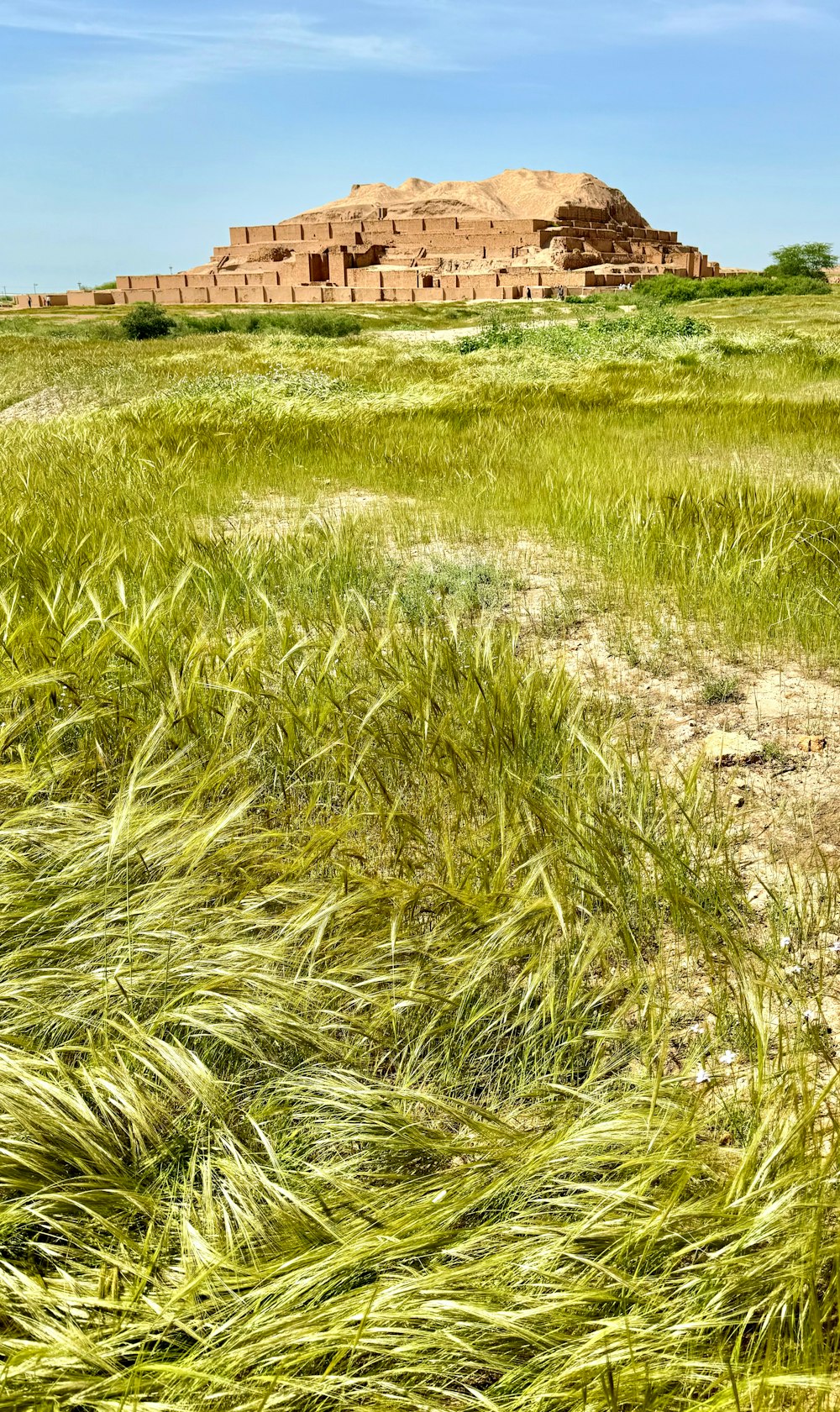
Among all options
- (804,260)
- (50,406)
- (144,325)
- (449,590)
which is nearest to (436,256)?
(804,260)

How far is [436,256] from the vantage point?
199 feet

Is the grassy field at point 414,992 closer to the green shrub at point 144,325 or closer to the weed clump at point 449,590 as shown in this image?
the weed clump at point 449,590

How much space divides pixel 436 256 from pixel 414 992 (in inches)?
2651

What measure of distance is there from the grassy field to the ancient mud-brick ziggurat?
4549 centimetres

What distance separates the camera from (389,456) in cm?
520

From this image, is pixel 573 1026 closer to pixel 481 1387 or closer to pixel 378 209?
pixel 481 1387

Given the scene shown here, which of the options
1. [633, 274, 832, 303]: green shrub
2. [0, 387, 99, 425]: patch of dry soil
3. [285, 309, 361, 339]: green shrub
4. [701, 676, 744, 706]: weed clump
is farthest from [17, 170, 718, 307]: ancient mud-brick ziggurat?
[701, 676, 744, 706]: weed clump

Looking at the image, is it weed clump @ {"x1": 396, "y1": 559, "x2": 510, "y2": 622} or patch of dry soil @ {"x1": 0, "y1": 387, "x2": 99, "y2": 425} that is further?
patch of dry soil @ {"x1": 0, "y1": 387, "x2": 99, "y2": 425}

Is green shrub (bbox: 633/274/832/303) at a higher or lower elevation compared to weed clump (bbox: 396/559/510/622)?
higher

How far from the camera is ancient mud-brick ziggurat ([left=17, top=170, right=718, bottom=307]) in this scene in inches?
1913

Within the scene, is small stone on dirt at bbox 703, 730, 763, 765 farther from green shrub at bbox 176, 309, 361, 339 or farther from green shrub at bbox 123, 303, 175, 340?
green shrub at bbox 123, 303, 175, 340

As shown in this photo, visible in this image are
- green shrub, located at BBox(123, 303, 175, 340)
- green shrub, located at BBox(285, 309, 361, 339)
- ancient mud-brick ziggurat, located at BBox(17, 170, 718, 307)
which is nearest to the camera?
green shrub, located at BBox(285, 309, 361, 339)

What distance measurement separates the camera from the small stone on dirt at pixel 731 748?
6.43 ft

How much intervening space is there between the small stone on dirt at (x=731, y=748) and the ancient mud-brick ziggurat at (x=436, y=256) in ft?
150
